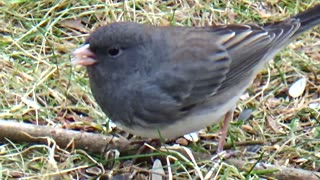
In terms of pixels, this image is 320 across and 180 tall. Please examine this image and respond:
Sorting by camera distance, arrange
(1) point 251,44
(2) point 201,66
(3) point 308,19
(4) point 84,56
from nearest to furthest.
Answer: (4) point 84,56, (2) point 201,66, (1) point 251,44, (3) point 308,19

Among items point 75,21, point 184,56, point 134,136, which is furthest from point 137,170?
point 75,21

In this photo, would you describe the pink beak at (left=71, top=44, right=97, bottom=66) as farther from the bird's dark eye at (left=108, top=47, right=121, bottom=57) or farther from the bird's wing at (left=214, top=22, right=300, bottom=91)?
the bird's wing at (left=214, top=22, right=300, bottom=91)

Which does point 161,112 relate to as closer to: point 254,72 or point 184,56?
point 184,56

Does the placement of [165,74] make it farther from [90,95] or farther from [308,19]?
[308,19]

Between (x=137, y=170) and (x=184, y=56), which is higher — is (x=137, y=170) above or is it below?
below

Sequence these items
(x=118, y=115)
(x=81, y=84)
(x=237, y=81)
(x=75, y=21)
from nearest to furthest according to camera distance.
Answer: (x=118, y=115) → (x=237, y=81) → (x=81, y=84) → (x=75, y=21)

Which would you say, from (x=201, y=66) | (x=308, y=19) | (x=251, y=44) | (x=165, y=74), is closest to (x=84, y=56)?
(x=165, y=74)

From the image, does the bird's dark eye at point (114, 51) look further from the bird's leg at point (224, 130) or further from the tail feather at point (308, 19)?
the tail feather at point (308, 19)

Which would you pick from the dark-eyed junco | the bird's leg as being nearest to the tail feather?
the dark-eyed junco
